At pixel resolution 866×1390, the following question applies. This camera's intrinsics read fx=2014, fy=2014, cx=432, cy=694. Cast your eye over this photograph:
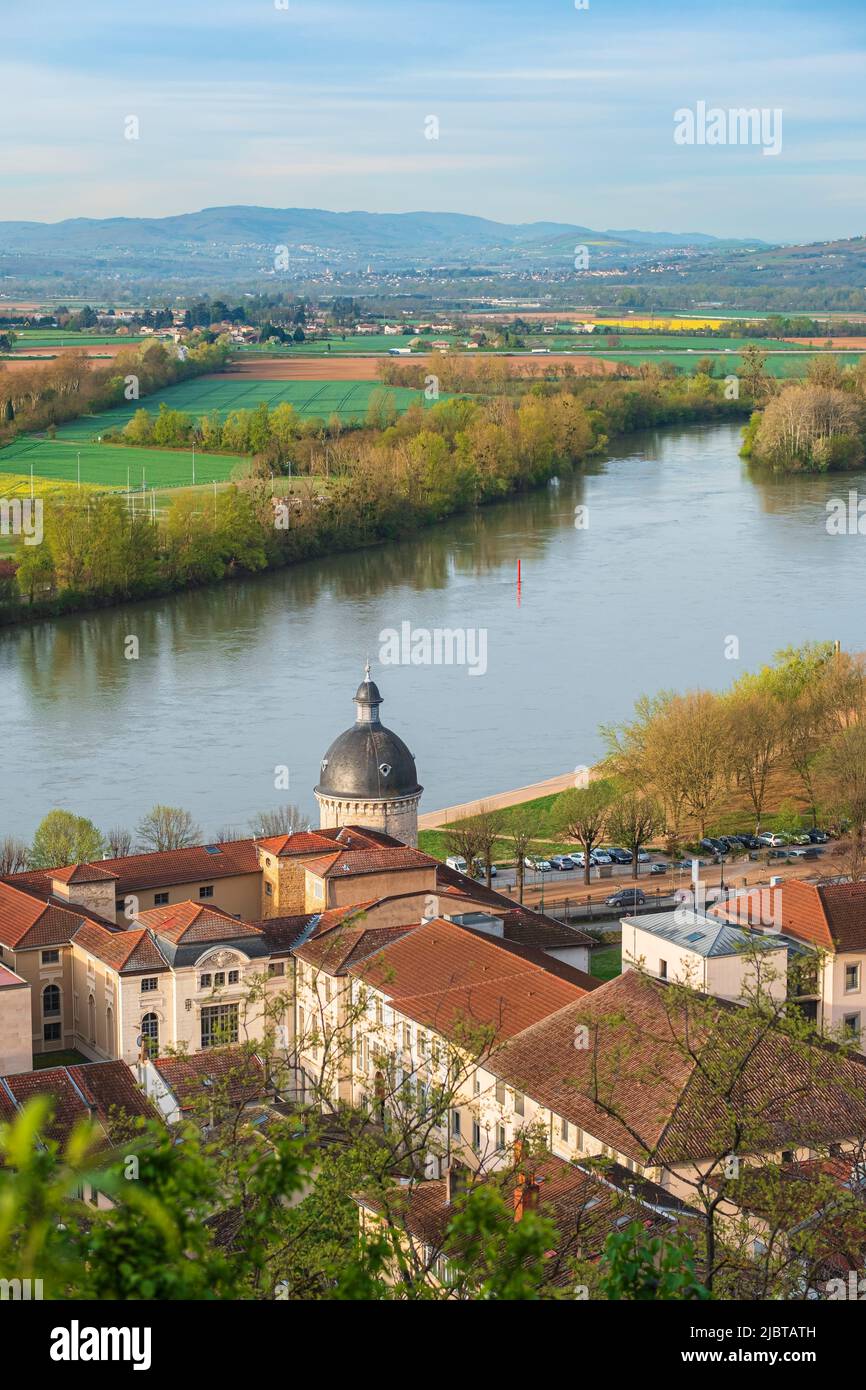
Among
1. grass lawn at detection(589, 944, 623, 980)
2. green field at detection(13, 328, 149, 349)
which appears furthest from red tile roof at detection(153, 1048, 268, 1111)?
green field at detection(13, 328, 149, 349)

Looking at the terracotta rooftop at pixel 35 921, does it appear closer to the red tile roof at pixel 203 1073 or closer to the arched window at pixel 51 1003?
the arched window at pixel 51 1003

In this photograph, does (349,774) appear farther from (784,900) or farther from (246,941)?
(784,900)

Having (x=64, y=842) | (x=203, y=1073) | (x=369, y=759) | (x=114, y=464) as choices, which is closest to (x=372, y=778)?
(x=369, y=759)

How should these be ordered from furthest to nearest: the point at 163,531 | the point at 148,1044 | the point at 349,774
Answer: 1. the point at 163,531
2. the point at 349,774
3. the point at 148,1044

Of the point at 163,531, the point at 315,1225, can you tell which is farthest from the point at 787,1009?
the point at 163,531

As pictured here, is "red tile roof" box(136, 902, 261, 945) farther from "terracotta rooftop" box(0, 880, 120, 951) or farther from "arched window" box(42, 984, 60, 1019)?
"arched window" box(42, 984, 60, 1019)

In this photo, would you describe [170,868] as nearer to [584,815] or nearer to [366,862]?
[366,862]
